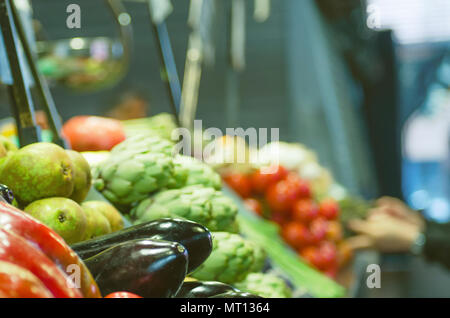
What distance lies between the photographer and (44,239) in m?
0.45

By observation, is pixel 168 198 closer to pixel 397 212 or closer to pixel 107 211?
pixel 107 211

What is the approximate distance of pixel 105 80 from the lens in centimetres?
271

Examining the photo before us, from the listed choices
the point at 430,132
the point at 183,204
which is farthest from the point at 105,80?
the point at 430,132

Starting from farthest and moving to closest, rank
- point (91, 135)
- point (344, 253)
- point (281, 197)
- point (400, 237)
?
point (400, 237), point (344, 253), point (281, 197), point (91, 135)

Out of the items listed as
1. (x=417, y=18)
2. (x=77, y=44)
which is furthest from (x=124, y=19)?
(x=417, y=18)

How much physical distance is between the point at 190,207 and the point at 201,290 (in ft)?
1.14

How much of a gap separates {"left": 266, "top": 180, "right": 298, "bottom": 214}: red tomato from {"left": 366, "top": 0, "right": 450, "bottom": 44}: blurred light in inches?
108

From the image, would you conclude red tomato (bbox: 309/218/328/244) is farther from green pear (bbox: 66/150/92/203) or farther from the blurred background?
green pear (bbox: 66/150/92/203)

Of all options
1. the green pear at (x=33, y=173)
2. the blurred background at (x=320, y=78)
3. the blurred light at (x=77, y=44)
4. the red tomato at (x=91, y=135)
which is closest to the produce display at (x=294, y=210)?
the blurred background at (x=320, y=78)

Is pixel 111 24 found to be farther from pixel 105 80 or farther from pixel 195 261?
pixel 195 261

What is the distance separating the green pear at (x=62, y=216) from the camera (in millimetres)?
769

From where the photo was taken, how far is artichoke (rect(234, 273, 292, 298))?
1103 millimetres

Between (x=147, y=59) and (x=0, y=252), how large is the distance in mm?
7932

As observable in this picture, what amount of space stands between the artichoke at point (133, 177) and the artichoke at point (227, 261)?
17 cm
